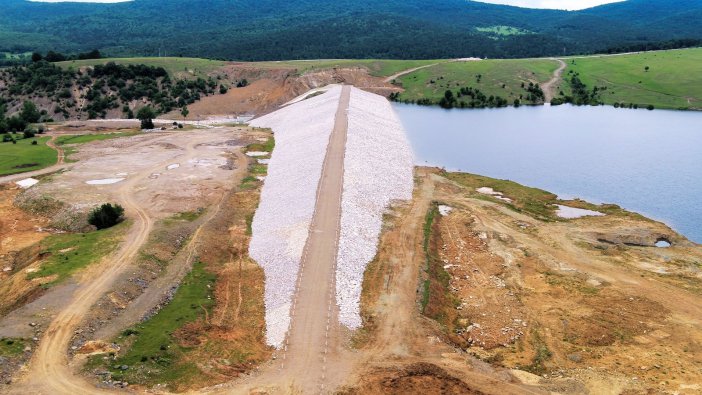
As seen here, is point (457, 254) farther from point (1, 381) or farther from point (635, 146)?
point (635, 146)

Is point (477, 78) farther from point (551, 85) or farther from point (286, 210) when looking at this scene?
point (286, 210)

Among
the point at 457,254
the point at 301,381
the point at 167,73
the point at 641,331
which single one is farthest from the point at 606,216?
the point at 167,73

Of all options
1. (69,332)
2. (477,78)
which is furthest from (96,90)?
(69,332)

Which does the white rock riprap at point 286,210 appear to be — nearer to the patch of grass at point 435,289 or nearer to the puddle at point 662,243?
the patch of grass at point 435,289

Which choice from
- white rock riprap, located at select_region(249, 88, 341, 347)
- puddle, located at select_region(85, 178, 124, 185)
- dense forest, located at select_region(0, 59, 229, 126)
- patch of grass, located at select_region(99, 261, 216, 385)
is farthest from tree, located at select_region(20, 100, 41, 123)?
patch of grass, located at select_region(99, 261, 216, 385)

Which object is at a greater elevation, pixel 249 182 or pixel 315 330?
pixel 249 182

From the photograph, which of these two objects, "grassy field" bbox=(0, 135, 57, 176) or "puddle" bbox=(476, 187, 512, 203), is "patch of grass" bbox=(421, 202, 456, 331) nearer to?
"puddle" bbox=(476, 187, 512, 203)
